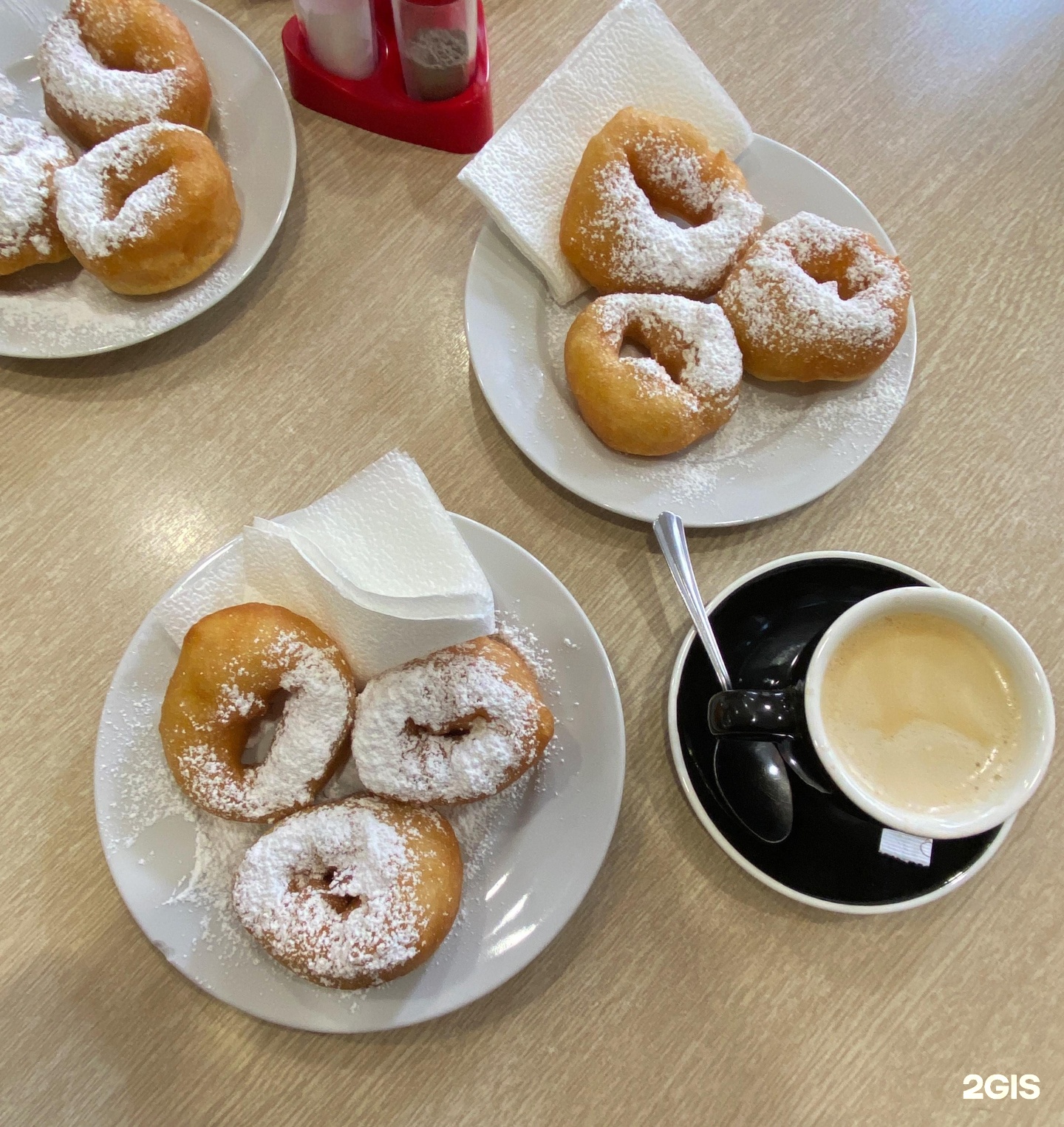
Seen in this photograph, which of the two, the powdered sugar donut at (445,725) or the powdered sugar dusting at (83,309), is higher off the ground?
the powdered sugar dusting at (83,309)

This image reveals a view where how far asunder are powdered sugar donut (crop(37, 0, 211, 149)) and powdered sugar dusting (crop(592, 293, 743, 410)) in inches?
20.0

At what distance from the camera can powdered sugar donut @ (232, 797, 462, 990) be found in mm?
690

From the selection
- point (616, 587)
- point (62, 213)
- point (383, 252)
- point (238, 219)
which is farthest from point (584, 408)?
point (62, 213)

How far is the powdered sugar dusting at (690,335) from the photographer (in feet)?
2.81

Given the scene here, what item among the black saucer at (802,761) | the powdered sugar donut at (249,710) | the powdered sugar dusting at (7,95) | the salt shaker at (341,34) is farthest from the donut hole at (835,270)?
Result: the powdered sugar dusting at (7,95)

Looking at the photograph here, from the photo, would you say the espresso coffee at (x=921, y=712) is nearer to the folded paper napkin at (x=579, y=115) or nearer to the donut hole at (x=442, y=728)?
the donut hole at (x=442, y=728)

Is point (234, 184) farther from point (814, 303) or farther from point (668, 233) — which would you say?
point (814, 303)

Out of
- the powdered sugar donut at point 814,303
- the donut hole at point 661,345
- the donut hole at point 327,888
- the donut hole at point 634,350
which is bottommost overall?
the donut hole at point 327,888

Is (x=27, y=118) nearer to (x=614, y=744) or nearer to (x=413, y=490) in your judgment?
(x=413, y=490)

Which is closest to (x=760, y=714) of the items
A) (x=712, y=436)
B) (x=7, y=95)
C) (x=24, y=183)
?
(x=712, y=436)

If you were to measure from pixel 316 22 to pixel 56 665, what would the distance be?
0.73 metres

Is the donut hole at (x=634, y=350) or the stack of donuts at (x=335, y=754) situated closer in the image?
the stack of donuts at (x=335, y=754)

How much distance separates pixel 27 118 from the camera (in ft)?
3.21

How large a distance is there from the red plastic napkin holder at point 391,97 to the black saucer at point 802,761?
62 centimetres
